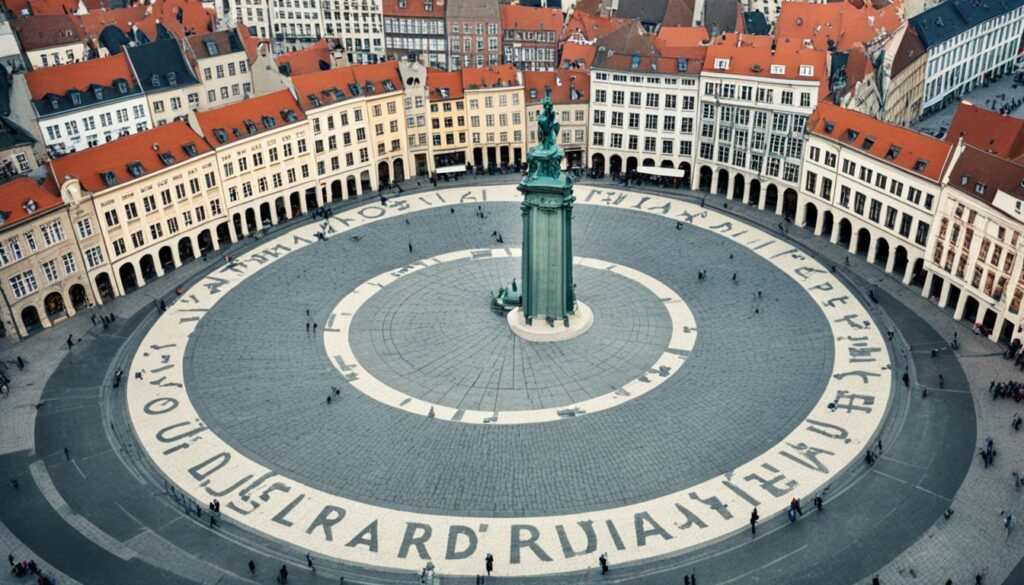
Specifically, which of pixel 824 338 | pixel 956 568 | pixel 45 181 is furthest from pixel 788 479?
pixel 45 181

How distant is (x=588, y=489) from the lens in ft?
246

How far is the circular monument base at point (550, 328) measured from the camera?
95.8m

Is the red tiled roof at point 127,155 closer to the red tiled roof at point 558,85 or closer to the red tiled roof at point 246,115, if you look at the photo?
the red tiled roof at point 246,115

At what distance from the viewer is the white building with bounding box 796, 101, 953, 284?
102250 mm

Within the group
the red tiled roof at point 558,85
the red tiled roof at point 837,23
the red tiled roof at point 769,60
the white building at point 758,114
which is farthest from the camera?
the red tiled roof at point 837,23

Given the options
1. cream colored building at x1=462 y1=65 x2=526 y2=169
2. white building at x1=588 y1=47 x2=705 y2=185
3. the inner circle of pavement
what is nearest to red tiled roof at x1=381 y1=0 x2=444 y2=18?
cream colored building at x1=462 y1=65 x2=526 y2=169

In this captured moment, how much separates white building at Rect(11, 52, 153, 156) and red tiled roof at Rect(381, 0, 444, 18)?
51809 mm

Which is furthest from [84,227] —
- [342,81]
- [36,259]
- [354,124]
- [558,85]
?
[558,85]

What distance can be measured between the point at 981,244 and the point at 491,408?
50.9 m

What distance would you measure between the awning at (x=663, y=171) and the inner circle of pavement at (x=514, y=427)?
1750 centimetres

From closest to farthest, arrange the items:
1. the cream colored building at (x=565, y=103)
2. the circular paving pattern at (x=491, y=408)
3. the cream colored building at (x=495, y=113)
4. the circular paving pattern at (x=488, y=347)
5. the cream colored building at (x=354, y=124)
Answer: the circular paving pattern at (x=491, y=408)
the circular paving pattern at (x=488, y=347)
the cream colored building at (x=354, y=124)
the cream colored building at (x=565, y=103)
the cream colored building at (x=495, y=113)

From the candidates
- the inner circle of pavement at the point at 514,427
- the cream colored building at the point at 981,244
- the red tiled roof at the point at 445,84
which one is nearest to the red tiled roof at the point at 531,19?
the red tiled roof at the point at 445,84

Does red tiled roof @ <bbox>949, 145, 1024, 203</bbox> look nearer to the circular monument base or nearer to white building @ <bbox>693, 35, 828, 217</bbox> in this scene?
white building @ <bbox>693, 35, 828, 217</bbox>

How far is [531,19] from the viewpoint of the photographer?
16312 cm
